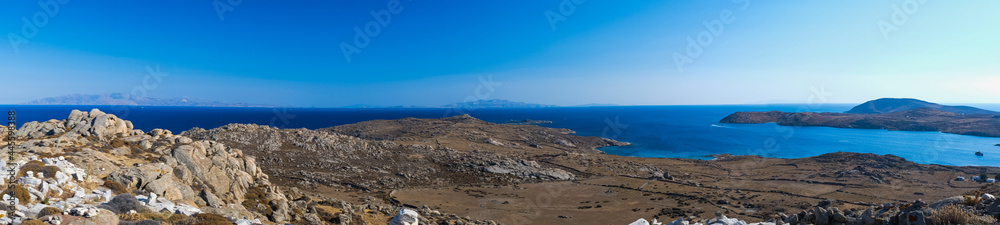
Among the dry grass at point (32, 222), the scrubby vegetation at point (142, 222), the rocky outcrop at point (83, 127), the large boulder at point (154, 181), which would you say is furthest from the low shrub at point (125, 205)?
the rocky outcrop at point (83, 127)

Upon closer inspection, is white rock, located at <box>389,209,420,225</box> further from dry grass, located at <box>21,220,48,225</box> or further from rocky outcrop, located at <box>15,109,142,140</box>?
rocky outcrop, located at <box>15,109,142,140</box>

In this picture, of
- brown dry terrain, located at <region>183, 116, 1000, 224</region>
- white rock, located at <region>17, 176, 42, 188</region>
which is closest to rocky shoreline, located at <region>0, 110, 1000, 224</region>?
white rock, located at <region>17, 176, 42, 188</region>

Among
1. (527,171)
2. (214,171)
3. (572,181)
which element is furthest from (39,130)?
(572,181)

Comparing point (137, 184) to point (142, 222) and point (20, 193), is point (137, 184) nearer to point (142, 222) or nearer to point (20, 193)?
point (20, 193)

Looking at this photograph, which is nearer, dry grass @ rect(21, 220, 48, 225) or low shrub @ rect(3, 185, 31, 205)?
dry grass @ rect(21, 220, 48, 225)

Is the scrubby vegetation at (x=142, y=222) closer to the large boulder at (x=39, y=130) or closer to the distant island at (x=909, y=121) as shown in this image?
the large boulder at (x=39, y=130)
